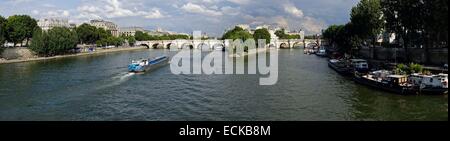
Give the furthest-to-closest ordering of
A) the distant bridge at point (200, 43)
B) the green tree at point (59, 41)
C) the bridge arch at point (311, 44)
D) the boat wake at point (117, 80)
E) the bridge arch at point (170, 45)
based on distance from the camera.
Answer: the bridge arch at point (170, 45), the distant bridge at point (200, 43), the bridge arch at point (311, 44), the green tree at point (59, 41), the boat wake at point (117, 80)

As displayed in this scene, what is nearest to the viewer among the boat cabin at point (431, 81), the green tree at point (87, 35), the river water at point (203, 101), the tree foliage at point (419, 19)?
the river water at point (203, 101)

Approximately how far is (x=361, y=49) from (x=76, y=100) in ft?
114

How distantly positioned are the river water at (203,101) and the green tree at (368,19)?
47.8ft

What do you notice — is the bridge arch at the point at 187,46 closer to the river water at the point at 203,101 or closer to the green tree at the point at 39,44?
the green tree at the point at 39,44

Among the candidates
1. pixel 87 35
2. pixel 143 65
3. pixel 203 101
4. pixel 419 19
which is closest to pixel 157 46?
pixel 87 35

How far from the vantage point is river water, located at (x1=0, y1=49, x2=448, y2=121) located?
1625 cm

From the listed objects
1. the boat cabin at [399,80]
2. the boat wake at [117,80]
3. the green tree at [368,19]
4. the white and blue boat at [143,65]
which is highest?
the green tree at [368,19]

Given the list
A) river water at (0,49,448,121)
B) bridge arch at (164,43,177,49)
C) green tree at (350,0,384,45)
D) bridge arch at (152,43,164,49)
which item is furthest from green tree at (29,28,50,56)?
bridge arch at (152,43,164,49)

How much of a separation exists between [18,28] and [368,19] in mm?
40902

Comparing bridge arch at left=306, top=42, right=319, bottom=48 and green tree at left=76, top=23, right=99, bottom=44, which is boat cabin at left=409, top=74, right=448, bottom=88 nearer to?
green tree at left=76, top=23, right=99, bottom=44

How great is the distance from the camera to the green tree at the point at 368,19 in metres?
40.6

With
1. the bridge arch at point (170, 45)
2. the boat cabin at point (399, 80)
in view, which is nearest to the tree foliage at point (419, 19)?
the boat cabin at point (399, 80)

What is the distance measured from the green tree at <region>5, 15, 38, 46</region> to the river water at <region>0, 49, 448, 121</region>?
31549 mm
